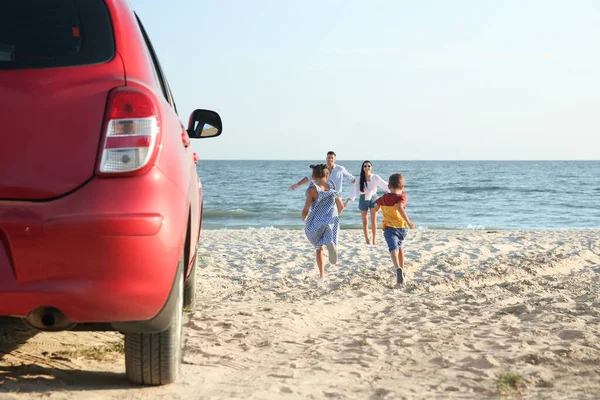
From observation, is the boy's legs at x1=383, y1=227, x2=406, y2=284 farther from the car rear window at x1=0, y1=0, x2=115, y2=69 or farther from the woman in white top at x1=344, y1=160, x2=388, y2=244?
the car rear window at x1=0, y1=0, x2=115, y2=69

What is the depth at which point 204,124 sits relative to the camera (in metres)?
4.78

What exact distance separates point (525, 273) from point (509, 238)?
5.49 meters

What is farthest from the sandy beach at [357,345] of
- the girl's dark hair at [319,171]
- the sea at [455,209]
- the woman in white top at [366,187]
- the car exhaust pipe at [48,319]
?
the sea at [455,209]

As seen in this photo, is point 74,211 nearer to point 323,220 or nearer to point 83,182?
point 83,182

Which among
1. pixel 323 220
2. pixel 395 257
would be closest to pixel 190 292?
pixel 395 257

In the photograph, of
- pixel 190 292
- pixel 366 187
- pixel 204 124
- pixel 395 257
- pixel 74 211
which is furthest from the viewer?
pixel 366 187

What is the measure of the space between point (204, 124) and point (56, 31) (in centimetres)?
189

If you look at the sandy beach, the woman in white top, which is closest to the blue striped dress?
the sandy beach

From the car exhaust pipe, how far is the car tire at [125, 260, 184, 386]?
0.57 m

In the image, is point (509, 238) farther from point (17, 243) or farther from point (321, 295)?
point (17, 243)

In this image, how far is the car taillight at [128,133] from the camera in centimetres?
269

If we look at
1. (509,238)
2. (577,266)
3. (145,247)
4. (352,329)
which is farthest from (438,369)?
(509,238)

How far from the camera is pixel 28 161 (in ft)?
8.68

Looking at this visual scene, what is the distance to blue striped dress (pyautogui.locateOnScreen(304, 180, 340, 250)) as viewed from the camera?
962 cm
